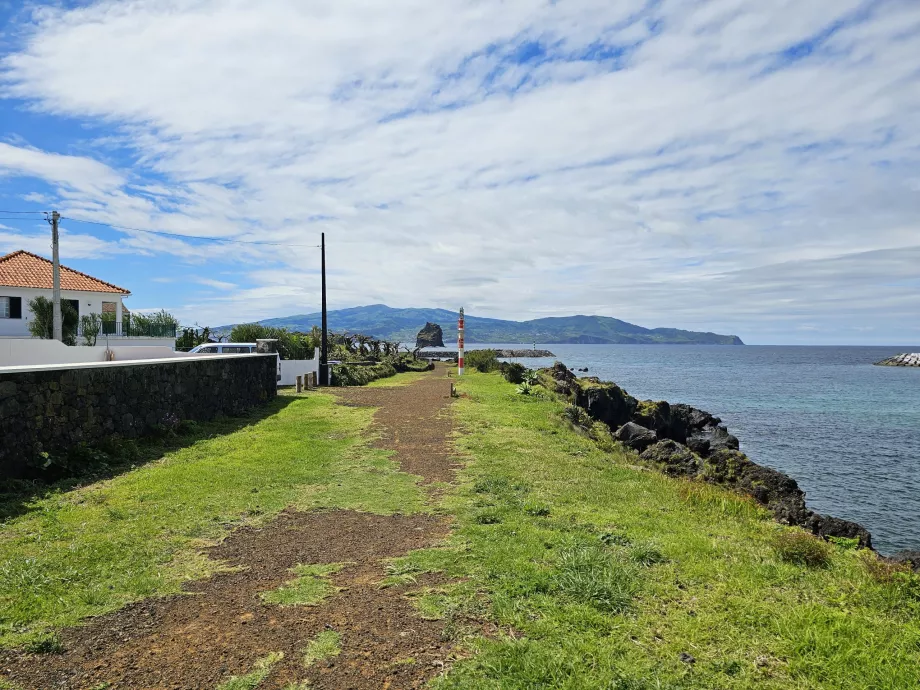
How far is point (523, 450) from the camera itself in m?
12.6

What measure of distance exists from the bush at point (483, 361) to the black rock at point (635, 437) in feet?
59.5

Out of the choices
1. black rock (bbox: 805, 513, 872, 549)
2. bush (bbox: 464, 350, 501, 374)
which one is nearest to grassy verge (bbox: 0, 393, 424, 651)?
black rock (bbox: 805, 513, 872, 549)

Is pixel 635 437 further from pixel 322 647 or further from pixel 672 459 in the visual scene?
pixel 322 647

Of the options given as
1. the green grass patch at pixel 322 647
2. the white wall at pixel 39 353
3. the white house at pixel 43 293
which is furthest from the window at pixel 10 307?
the green grass patch at pixel 322 647

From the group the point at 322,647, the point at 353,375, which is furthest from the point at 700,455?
the point at 322,647

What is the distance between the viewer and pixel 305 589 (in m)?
5.43

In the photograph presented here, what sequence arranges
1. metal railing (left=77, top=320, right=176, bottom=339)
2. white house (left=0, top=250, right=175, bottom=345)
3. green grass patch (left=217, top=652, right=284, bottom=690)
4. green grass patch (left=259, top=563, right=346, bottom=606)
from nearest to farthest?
green grass patch (left=217, top=652, right=284, bottom=690) → green grass patch (left=259, top=563, right=346, bottom=606) → metal railing (left=77, top=320, right=176, bottom=339) → white house (left=0, top=250, right=175, bottom=345)

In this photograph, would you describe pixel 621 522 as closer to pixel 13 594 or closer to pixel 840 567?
pixel 840 567

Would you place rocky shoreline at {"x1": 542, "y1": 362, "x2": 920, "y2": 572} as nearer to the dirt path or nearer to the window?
the dirt path

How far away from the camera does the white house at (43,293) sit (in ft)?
118

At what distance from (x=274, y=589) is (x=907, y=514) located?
18.9 m

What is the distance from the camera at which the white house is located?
36031mm

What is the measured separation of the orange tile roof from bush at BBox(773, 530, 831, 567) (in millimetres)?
42150

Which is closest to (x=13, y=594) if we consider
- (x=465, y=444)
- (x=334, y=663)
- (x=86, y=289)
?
(x=334, y=663)
